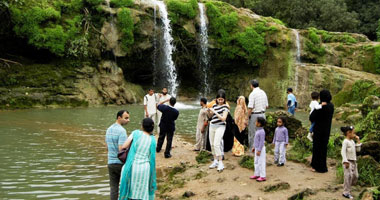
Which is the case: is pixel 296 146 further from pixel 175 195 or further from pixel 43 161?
pixel 43 161

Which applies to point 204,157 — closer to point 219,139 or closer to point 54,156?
point 219,139

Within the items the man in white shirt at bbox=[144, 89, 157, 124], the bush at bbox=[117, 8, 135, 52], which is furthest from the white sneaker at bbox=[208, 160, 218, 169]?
the bush at bbox=[117, 8, 135, 52]

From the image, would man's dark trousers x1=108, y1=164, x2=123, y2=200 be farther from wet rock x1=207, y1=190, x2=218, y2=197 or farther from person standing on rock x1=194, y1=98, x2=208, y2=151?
person standing on rock x1=194, y1=98, x2=208, y2=151

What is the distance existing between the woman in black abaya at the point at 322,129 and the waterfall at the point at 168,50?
20977mm

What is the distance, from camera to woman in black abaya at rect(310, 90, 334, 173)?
7.64 meters

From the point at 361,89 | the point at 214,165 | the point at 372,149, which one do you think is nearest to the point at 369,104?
the point at 372,149

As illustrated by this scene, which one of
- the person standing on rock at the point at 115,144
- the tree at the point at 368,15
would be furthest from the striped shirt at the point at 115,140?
the tree at the point at 368,15

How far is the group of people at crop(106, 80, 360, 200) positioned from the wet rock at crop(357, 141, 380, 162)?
960 mm

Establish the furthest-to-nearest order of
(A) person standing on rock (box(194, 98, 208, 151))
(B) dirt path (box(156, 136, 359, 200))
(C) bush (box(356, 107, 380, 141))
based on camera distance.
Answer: (A) person standing on rock (box(194, 98, 208, 151)), (C) bush (box(356, 107, 380, 141)), (B) dirt path (box(156, 136, 359, 200))

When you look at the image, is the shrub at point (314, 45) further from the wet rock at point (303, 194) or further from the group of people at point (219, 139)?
the wet rock at point (303, 194)

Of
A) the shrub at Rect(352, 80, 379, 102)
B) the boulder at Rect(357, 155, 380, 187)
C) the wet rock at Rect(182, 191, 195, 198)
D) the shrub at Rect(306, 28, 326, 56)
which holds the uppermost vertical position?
the shrub at Rect(306, 28, 326, 56)

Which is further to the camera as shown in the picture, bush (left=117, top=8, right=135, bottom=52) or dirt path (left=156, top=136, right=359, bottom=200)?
bush (left=117, top=8, right=135, bottom=52)

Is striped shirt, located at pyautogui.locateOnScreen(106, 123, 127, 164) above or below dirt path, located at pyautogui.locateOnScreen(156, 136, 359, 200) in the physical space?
above

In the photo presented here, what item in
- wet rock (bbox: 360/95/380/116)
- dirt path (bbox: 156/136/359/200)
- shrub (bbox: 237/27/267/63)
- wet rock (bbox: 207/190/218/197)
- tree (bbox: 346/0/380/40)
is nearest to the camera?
dirt path (bbox: 156/136/359/200)
